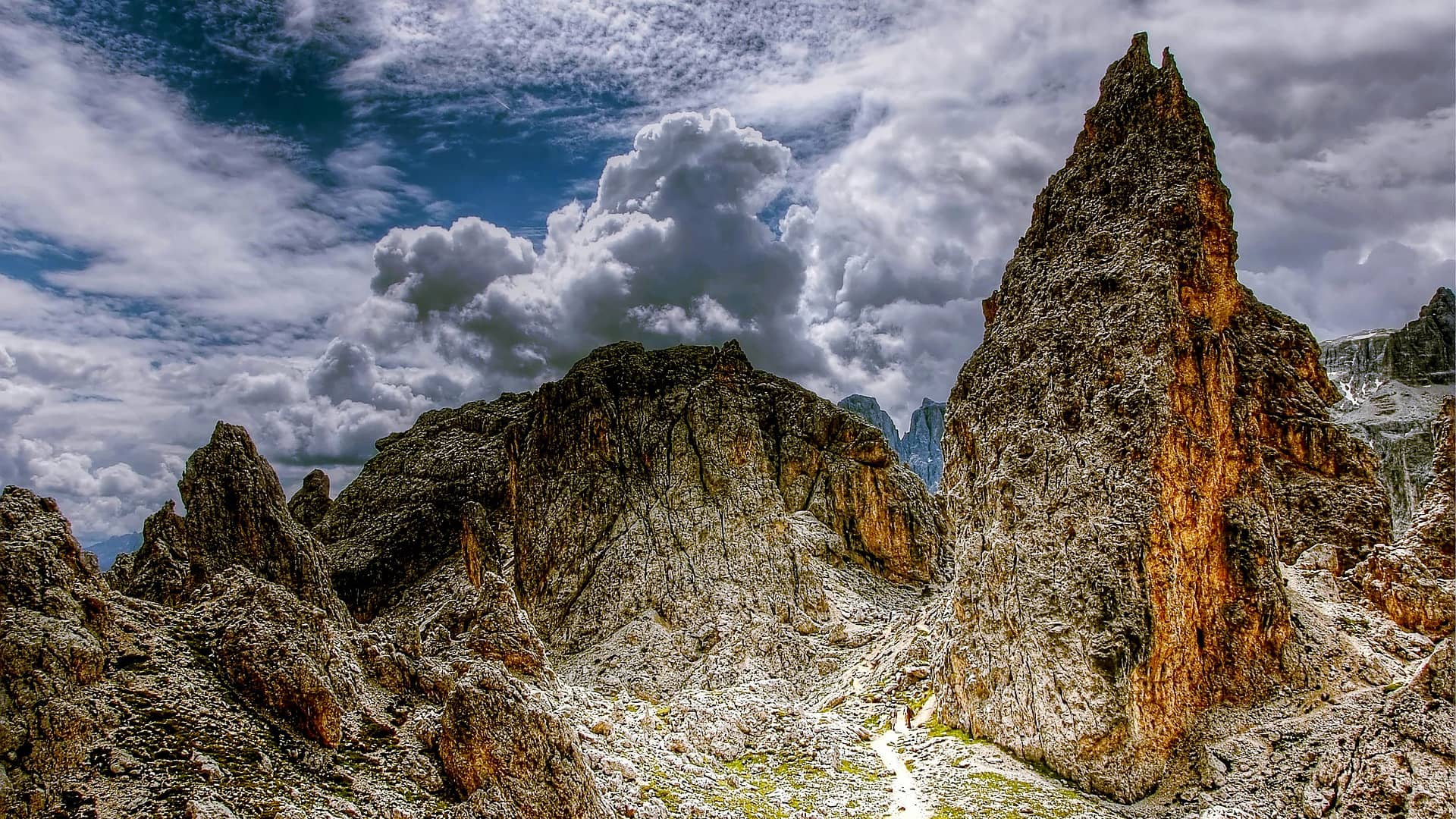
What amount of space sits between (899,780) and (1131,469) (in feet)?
85.9

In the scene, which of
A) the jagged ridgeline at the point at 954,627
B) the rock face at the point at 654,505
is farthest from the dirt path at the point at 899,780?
the rock face at the point at 654,505

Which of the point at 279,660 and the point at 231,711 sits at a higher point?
the point at 279,660

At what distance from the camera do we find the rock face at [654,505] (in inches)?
3430

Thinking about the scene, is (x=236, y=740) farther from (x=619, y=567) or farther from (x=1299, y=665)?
(x=619, y=567)

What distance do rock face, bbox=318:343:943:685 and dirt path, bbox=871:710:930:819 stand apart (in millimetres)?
19076

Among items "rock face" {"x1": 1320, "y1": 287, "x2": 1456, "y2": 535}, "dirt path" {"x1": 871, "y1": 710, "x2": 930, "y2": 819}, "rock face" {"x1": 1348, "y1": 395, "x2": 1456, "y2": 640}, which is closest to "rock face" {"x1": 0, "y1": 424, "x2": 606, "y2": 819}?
"dirt path" {"x1": 871, "y1": 710, "x2": 930, "y2": 819}

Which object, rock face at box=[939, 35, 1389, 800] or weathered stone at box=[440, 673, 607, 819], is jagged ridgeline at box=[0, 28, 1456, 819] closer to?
weathered stone at box=[440, 673, 607, 819]

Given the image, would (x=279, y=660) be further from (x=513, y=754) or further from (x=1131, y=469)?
(x=1131, y=469)

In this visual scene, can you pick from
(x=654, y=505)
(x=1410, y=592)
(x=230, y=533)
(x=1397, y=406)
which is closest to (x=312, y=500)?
(x=654, y=505)

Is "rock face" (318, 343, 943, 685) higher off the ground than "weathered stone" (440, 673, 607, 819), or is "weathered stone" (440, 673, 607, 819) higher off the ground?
"rock face" (318, 343, 943, 685)

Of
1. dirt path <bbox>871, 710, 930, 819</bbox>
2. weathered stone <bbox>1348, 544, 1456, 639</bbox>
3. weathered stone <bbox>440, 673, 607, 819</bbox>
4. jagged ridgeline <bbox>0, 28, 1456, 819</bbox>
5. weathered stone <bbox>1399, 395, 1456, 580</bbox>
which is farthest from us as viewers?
weathered stone <bbox>1348, 544, 1456, 639</bbox>

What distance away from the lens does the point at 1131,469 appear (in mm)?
55969

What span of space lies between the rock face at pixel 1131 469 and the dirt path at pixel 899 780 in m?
4.64

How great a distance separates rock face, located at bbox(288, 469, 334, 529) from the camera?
10181cm
